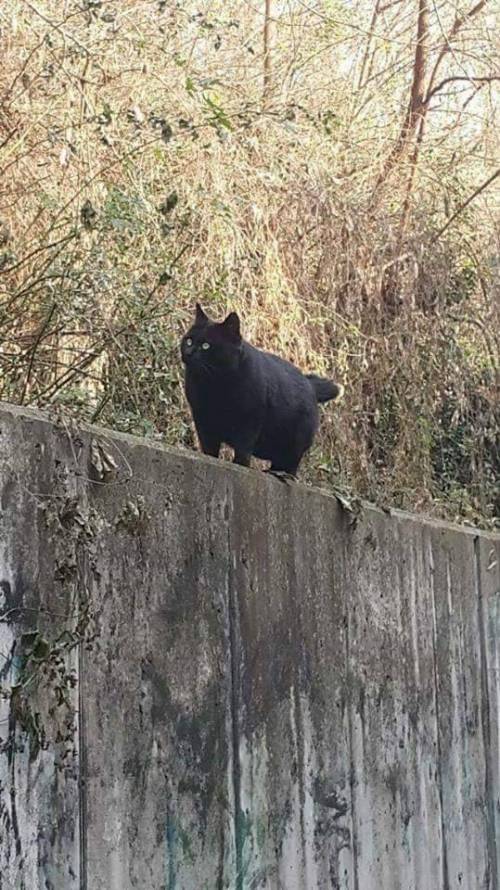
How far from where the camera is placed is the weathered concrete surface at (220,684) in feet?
9.90

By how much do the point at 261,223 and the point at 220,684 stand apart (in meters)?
3.13

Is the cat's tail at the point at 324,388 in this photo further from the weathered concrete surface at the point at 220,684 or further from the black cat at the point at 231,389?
the weathered concrete surface at the point at 220,684

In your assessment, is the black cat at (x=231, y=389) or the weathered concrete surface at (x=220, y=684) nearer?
the weathered concrete surface at (x=220, y=684)

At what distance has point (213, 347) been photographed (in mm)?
4977

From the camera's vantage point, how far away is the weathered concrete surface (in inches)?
119

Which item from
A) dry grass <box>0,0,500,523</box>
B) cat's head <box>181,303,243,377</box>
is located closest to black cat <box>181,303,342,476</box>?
cat's head <box>181,303,243,377</box>

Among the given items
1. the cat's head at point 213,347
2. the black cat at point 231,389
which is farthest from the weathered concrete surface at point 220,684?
the cat's head at point 213,347

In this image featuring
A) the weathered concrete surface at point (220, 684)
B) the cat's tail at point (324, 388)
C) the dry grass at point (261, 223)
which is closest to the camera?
the weathered concrete surface at point (220, 684)

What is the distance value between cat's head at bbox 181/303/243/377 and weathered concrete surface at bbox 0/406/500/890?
0.59 metres

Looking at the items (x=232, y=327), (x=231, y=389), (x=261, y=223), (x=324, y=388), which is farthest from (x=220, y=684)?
(x=261, y=223)

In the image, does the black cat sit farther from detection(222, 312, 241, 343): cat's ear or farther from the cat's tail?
the cat's tail

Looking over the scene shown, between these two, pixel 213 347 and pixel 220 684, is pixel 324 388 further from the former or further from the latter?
pixel 220 684

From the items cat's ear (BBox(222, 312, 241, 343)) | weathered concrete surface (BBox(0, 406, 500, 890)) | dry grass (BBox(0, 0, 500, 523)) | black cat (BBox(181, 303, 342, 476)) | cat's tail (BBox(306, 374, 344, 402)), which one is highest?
dry grass (BBox(0, 0, 500, 523))

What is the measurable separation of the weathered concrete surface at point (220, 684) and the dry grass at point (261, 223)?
0.44m
